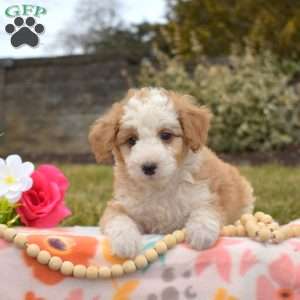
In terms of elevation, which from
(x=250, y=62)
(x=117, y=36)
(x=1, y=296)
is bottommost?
(x=1, y=296)

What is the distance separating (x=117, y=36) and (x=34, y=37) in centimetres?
1444

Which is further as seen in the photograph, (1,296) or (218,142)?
(218,142)

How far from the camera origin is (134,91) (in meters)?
3.50

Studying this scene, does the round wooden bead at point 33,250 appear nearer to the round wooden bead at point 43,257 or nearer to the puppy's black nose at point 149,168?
the round wooden bead at point 43,257

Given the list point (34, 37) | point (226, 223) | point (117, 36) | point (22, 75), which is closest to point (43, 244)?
point (226, 223)

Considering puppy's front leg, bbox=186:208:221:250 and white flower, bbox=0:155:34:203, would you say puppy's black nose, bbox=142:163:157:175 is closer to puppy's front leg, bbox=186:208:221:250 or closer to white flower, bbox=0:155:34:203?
puppy's front leg, bbox=186:208:221:250

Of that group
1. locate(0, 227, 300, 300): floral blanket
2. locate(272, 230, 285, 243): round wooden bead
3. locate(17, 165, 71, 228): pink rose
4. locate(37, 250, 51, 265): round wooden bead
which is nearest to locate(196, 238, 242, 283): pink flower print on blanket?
locate(0, 227, 300, 300): floral blanket

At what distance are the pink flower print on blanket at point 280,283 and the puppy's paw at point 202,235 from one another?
0.28m

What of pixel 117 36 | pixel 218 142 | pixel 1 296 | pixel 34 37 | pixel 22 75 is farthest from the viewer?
pixel 117 36

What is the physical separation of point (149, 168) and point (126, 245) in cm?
40

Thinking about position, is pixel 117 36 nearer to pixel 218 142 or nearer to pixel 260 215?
pixel 218 142

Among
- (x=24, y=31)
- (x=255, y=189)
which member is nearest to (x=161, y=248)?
(x=24, y=31)

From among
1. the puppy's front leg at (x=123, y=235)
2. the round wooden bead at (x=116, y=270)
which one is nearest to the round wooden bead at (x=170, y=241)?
the puppy's front leg at (x=123, y=235)

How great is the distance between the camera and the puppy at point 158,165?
3107 millimetres
